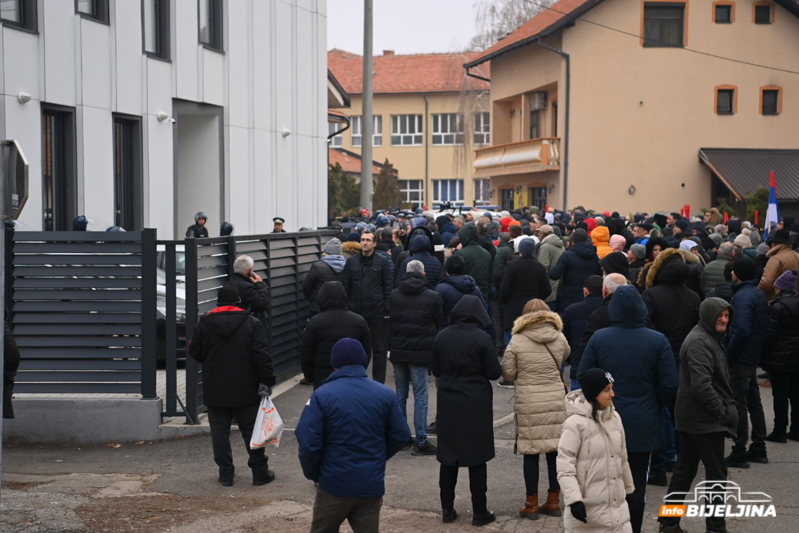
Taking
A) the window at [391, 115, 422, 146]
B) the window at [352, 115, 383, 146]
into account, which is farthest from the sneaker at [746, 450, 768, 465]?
the window at [391, 115, 422, 146]

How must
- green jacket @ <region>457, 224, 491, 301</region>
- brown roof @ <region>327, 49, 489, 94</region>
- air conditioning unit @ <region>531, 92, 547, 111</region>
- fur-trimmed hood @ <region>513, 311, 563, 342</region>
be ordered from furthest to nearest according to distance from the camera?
brown roof @ <region>327, 49, 489, 94</region> < air conditioning unit @ <region>531, 92, 547, 111</region> < green jacket @ <region>457, 224, 491, 301</region> < fur-trimmed hood @ <region>513, 311, 563, 342</region>

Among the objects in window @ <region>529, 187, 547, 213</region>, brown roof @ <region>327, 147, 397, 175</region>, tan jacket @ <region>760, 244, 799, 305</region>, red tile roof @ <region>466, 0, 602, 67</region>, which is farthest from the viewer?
brown roof @ <region>327, 147, 397, 175</region>

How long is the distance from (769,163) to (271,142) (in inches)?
842

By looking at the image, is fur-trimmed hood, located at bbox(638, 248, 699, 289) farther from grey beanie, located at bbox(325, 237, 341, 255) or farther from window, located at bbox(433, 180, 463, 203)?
window, located at bbox(433, 180, 463, 203)

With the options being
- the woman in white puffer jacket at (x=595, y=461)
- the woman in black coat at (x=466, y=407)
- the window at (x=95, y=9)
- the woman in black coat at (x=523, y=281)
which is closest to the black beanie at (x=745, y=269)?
the woman in black coat at (x=466, y=407)

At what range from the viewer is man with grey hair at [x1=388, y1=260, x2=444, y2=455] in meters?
9.66

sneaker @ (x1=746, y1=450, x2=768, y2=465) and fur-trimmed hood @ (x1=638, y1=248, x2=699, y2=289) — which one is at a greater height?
fur-trimmed hood @ (x1=638, y1=248, x2=699, y2=289)

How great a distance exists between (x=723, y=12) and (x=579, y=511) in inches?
1413

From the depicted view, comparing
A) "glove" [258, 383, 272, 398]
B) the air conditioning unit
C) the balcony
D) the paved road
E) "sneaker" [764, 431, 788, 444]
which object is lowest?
the paved road

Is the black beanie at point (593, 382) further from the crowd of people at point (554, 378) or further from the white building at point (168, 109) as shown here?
the white building at point (168, 109)

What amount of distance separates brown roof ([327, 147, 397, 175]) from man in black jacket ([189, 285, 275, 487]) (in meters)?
51.7

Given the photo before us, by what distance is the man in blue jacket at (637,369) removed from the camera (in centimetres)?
708

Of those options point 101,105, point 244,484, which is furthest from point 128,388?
point 101,105

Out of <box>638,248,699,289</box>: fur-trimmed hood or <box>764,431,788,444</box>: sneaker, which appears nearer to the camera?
<box>638,248,699,289</box>: fur-trimmed hood
